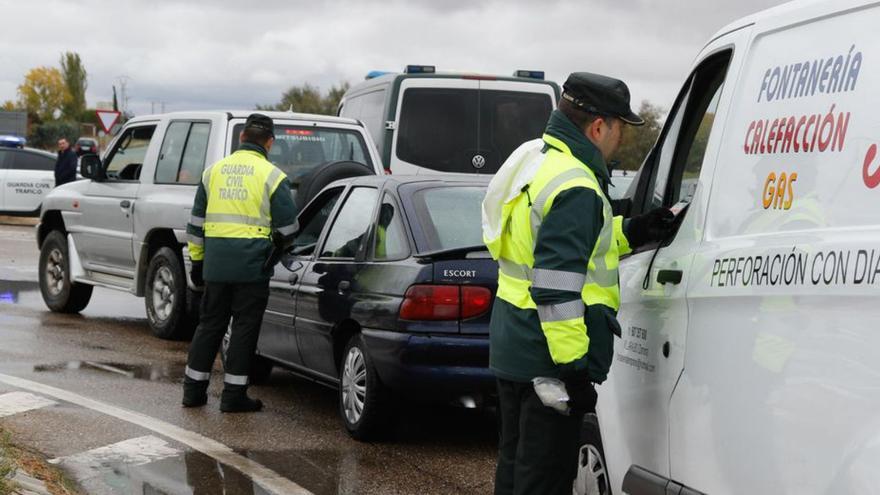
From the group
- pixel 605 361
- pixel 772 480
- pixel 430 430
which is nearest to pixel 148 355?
pixel 430 430

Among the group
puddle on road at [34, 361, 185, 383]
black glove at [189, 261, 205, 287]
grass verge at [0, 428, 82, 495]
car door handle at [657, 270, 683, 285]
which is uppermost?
car door handle at [657, 270, 683, 285]

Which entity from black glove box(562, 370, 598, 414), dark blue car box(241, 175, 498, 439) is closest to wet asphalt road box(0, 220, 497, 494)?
dark blue car box(241, 175, 498, 439)

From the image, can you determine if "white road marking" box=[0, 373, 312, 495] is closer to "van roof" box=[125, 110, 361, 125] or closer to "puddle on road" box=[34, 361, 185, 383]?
"puddle on road" box=[34, 361, 185, 383]

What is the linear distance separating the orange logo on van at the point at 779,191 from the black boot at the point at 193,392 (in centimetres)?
574

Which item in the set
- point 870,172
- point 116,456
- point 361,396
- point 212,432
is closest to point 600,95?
point 870,172

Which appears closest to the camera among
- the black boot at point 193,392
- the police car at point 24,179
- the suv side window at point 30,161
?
the black boot at point 193,392

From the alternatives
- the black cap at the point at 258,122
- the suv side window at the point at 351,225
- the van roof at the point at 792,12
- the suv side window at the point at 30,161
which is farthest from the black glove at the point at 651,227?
the suv side window at the point at 30,161

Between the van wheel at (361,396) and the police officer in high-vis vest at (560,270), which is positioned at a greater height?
the police officer in high-vis vest at (560,270)

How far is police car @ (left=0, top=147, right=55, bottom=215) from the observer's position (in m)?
28.3

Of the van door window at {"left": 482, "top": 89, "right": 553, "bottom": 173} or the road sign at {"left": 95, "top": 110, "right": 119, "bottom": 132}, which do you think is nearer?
the van door window at {"left": 482, "top": 89, "right": 553, "bottom": 173}

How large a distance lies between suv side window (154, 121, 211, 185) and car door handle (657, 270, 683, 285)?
25.7 feet

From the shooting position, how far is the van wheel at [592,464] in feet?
16.3

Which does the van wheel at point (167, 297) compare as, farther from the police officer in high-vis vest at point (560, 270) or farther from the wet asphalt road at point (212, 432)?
the police officer in high-vis vest at point (560, 270)

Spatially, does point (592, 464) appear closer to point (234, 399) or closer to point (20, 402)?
point (234, 399)
